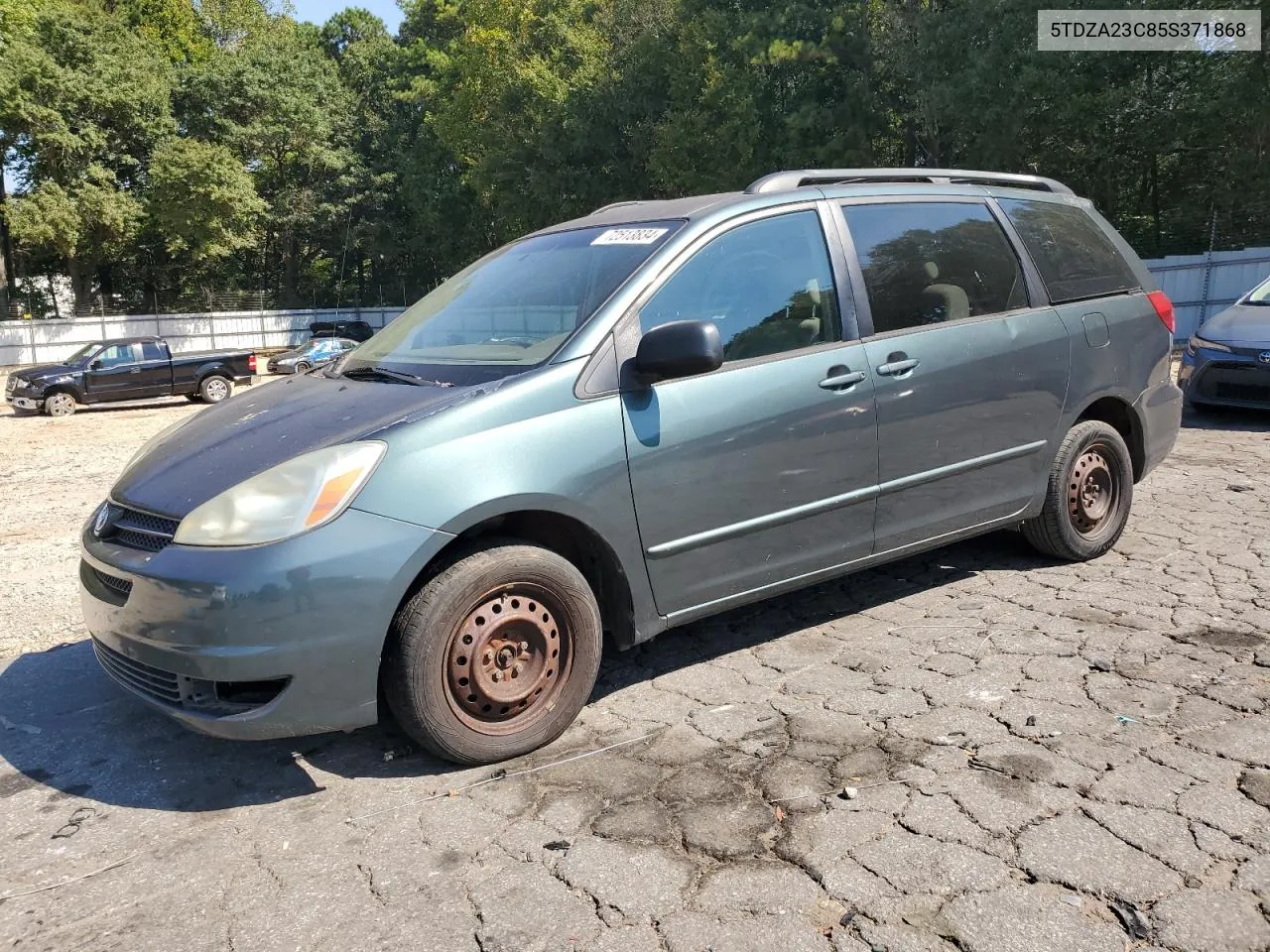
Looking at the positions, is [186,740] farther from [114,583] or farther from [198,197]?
[198,197]

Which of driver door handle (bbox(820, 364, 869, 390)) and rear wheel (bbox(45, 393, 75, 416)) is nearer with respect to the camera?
driver door handle (bbox(820, 364, 869, 390))

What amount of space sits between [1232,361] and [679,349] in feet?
25.5

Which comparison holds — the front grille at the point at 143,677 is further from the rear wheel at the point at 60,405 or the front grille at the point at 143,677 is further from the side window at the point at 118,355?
the side window at the point at 118,355

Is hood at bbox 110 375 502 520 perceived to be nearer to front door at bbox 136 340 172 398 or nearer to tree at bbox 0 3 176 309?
front door at bbox 136 340 172 398

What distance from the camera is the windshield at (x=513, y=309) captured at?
347 cm

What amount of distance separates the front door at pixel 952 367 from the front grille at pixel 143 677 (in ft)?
8.59

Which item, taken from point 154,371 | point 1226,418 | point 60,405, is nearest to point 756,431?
point 1226,418

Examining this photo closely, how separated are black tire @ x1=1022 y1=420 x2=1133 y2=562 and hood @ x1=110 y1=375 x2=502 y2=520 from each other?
2.95 m

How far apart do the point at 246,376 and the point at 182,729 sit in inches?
733

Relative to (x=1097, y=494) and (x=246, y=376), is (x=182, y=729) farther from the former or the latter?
(x=246, y=376)

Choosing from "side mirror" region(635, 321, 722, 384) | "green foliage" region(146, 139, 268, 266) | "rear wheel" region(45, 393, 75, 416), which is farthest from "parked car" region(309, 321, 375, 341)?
"side mirror" region(635, 321, 722, 384)

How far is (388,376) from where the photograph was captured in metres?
3.62

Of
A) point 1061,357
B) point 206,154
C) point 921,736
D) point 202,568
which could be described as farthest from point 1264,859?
point 206,154

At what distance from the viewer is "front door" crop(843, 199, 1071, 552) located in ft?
13.1
